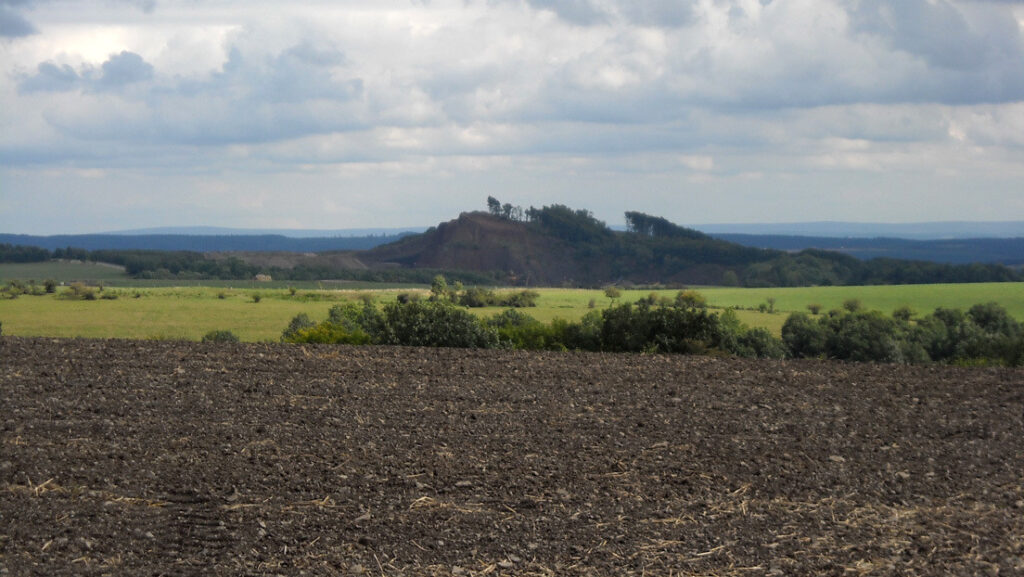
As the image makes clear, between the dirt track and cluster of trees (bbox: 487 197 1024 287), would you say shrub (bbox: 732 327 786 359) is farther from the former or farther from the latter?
cluster of trees (bbox: 487 197 1024 287)

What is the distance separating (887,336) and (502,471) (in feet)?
93.0

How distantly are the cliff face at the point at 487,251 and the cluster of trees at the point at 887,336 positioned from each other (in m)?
82.4

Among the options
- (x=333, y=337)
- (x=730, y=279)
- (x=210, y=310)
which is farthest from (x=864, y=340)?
(x=730, y=279)

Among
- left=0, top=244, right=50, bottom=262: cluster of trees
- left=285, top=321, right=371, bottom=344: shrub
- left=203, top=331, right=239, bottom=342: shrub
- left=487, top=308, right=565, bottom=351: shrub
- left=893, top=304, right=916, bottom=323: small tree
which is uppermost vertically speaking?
left=0, top=244, right=50, bottom=262: cluster of trees

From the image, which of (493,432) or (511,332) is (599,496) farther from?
(511,332)

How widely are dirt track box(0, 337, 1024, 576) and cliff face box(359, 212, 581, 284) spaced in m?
109

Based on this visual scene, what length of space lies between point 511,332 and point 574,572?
17.5 m

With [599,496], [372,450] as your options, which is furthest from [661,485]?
[372,450]

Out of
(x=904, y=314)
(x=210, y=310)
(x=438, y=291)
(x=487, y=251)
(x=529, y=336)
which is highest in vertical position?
(x=487, y=251)

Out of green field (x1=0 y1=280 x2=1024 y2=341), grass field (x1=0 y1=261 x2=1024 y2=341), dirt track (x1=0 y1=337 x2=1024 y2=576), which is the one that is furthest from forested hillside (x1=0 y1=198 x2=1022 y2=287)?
dirt track (x1=0 y1=337 x2=1024 y2=576)

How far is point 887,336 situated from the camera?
109ft

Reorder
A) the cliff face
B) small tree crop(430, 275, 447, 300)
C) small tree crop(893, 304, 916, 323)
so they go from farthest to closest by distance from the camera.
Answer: the cliff face, small tree crop(893, 304, 916, 323), small tree crop(430, 275, 447, 300)

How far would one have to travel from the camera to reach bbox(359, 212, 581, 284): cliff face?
428ft

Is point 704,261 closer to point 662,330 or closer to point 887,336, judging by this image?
point 887,336
